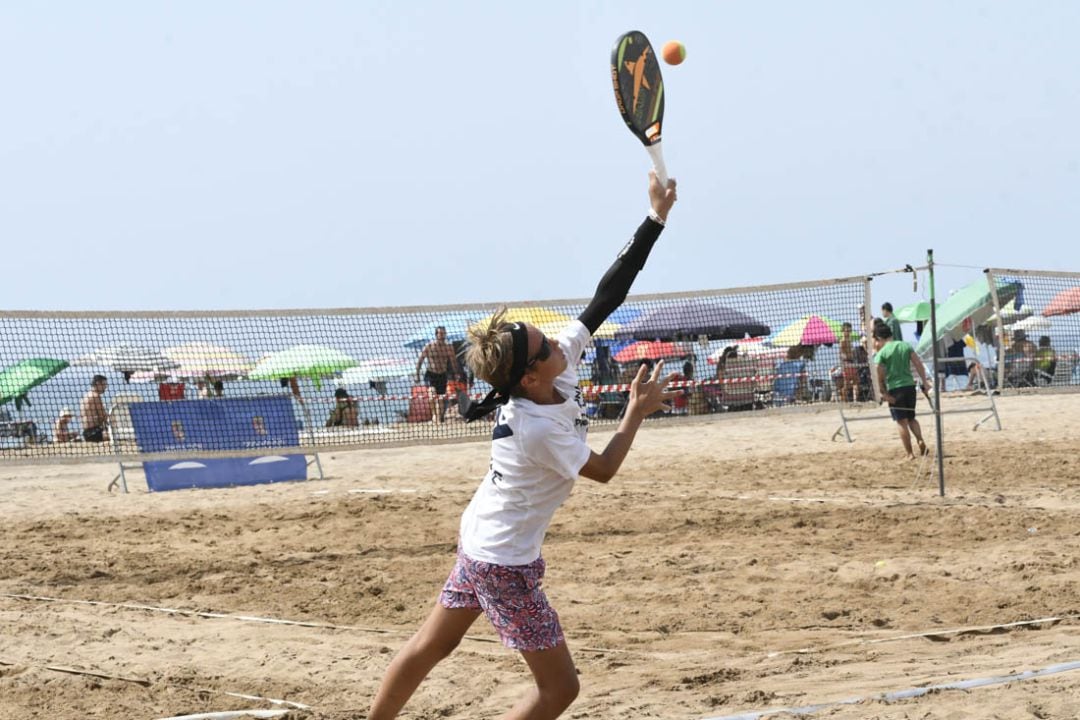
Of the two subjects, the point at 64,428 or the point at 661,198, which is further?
the point at 64,428

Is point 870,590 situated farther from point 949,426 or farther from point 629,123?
point 949,426

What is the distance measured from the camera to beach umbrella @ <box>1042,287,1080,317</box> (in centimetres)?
1484

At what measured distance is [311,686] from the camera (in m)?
6.02

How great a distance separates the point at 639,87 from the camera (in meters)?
5.62

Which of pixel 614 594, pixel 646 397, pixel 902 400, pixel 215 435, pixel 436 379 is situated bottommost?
pixel 614 594

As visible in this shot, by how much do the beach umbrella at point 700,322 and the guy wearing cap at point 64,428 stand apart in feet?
18.4

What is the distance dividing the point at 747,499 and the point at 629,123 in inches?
276

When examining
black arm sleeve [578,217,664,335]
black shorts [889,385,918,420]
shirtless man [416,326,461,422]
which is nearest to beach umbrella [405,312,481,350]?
shirtless man [416,326,461,422]

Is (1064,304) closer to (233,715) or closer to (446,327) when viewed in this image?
(446,327)

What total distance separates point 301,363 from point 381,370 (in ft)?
2.72

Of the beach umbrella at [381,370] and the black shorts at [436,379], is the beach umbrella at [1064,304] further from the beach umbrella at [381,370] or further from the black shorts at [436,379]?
the beach umbrella at [381,370]

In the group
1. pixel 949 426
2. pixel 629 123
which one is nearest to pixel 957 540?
pixel 629 123

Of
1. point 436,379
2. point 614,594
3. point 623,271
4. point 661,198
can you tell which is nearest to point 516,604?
point 623,271

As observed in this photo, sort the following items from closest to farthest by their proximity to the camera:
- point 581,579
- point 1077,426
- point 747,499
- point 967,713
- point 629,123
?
point 967,713
point 629,123
point 581,579
point 747,499
point 1077,426
